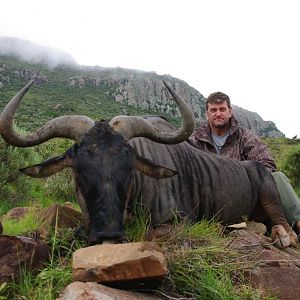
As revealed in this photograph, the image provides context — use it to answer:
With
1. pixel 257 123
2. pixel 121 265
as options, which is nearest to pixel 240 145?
pixel 121 265

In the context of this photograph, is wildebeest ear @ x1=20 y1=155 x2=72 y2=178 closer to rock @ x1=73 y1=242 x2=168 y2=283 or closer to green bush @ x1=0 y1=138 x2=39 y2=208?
rock @ x1=73 y1=242 x2=168 y2=283

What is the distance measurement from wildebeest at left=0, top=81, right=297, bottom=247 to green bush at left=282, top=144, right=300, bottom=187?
506 inches

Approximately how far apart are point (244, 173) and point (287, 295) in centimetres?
288

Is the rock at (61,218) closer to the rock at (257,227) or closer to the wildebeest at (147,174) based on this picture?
the wildebeest at (147,174)

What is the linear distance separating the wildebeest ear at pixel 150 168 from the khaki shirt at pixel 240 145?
9.34 ft

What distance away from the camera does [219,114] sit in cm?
839

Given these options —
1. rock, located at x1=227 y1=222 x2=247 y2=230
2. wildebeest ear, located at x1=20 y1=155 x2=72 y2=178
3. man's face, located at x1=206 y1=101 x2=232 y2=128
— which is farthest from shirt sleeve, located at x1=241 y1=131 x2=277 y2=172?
wildebeest ear, located at x1=20 y1=155 x2=72 y2=178

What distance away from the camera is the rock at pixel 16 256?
3.85 meters

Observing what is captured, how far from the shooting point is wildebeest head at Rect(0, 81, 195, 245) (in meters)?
4.31

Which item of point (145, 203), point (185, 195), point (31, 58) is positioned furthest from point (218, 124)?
point (31, 58)

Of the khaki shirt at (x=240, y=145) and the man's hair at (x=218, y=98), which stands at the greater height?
the man's hair at (x=218, y=98)

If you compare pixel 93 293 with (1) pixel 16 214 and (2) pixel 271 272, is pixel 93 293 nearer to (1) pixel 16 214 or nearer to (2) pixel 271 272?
(2) pixel 271 272

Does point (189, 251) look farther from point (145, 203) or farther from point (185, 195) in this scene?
point (185, 195)

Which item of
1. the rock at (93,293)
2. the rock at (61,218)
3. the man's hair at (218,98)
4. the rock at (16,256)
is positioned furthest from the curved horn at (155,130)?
the man's hair at (218,98)
